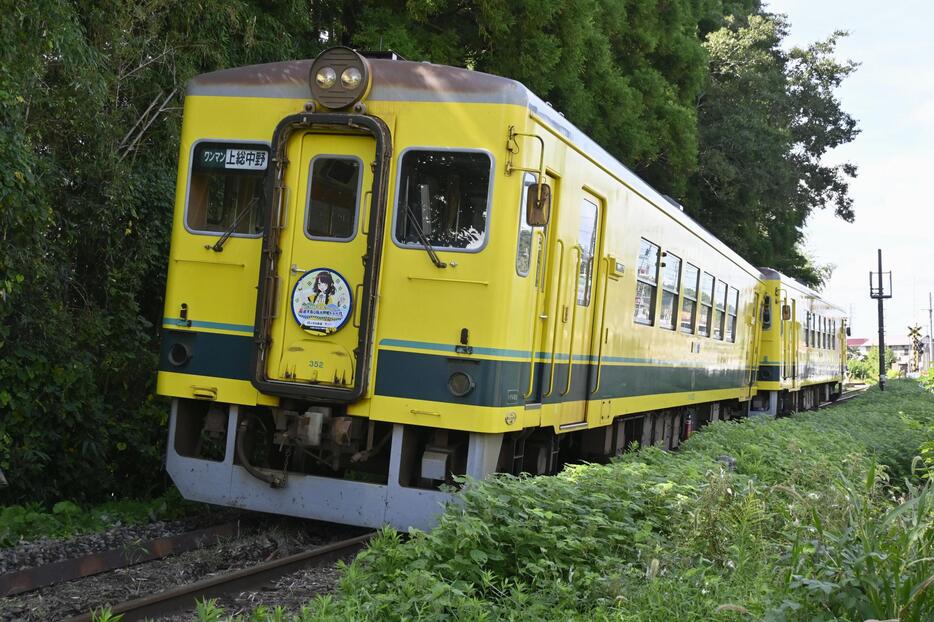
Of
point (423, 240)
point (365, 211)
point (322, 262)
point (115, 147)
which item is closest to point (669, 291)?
point (423, 240)

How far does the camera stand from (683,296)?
40.3 ft

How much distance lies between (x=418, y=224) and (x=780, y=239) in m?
25.5

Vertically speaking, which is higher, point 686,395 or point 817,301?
point 817,301

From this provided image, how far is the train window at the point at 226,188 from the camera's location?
23.9 feet

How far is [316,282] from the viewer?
7.03 meters

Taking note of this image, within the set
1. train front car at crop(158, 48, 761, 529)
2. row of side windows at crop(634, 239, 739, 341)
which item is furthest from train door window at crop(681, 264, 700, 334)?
train front car at crop(158, 48, 761, 529)

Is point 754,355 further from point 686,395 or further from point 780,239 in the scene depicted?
point 780,239

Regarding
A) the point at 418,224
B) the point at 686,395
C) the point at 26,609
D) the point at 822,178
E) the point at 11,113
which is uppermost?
the point at 822,178

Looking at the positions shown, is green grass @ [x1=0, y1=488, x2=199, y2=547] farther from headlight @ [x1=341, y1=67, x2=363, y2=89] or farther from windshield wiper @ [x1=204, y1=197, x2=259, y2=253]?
headlight @ [x1=341, y1=67, x2=363, y2=89]

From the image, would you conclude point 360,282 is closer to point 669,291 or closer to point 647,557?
point 647,557

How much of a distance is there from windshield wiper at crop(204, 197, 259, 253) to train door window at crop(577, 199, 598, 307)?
2.58 m

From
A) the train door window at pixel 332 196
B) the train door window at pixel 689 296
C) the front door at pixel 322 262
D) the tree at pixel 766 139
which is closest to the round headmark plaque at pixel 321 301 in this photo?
the front door at pixel 322 262

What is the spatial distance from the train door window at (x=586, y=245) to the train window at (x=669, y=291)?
109 inches

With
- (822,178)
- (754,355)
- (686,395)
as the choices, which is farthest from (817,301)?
(686,395)
